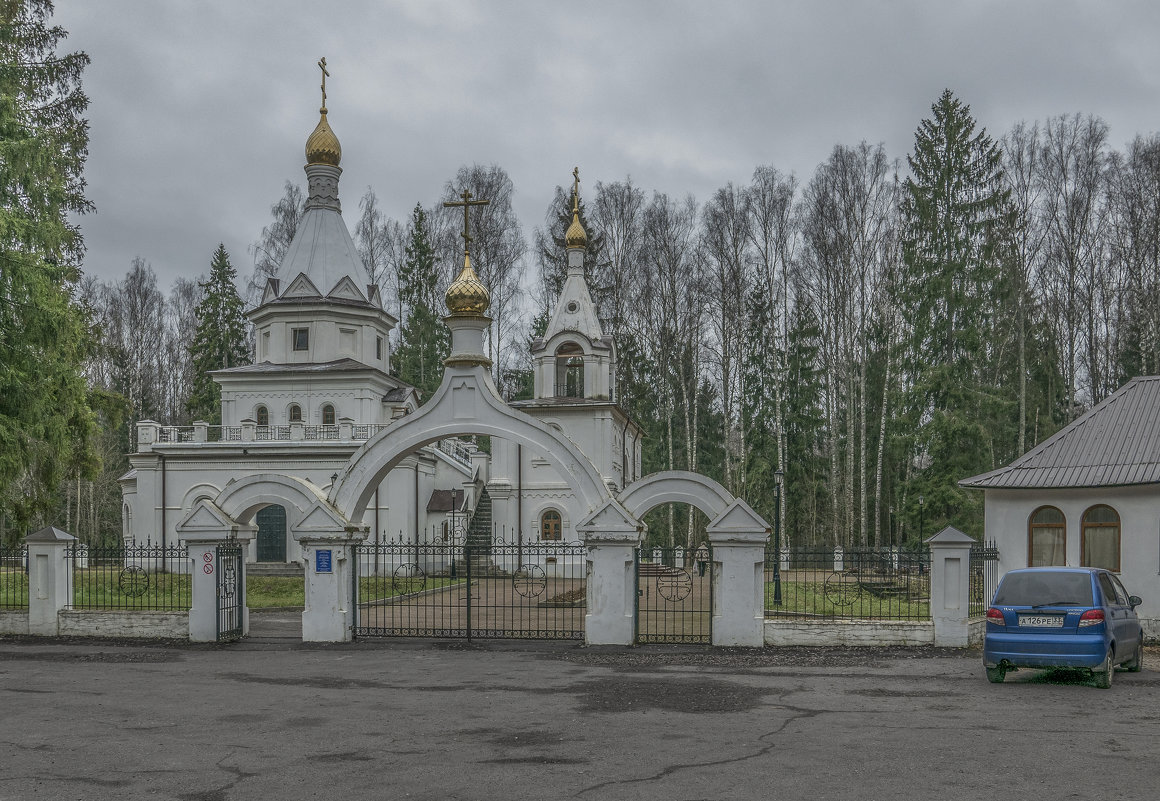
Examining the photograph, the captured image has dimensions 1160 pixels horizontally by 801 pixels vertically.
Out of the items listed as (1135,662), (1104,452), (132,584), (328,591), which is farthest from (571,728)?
(132,584)

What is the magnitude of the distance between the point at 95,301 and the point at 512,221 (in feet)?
77.5

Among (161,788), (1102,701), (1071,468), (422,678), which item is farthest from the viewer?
(1071,468)

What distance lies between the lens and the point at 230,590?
16.5 metres

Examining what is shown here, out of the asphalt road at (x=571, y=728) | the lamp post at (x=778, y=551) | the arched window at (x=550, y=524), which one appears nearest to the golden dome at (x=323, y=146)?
the arched window at (x=550, y=524)

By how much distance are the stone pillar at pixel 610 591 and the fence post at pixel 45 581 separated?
892 centimetres

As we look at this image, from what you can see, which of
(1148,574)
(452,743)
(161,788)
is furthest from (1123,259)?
(161,788)

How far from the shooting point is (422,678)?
Answer: 12.6m

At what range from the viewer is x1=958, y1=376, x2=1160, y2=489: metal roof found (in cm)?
1706

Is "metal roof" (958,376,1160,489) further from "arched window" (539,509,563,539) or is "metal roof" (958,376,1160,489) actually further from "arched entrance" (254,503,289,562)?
"arched entrance" (254,503,289,562)

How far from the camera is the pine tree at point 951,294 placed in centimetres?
3105

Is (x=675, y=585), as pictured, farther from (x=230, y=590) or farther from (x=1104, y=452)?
(x=1104, y=452)

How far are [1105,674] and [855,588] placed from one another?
14.0 meters

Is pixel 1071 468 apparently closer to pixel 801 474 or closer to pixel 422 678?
pixel 422 678

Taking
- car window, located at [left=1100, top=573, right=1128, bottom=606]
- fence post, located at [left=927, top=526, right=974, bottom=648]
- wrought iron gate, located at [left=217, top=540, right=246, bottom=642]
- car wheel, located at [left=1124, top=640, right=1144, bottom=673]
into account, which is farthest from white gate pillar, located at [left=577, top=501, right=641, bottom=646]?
car wheel, located at [left=1124, top=640, right=1144, bottom=673]
